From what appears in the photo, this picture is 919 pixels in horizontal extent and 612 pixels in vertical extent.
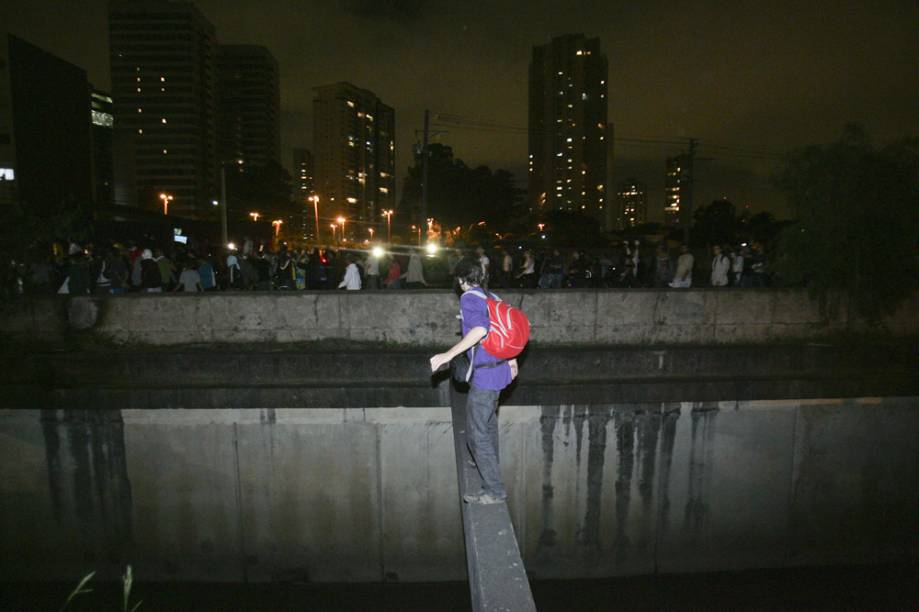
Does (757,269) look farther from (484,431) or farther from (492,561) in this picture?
(492,561)

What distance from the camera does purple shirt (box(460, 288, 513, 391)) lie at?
469 cm

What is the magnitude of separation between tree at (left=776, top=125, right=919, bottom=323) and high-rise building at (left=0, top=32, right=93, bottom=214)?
35.3 metres

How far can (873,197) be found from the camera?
36.0ft

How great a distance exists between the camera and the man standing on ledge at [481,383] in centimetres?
466

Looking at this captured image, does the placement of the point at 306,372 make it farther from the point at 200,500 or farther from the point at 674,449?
the point at 674,449

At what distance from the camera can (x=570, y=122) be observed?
163 metres

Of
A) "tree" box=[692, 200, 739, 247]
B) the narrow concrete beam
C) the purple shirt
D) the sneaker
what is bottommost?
the sneaker

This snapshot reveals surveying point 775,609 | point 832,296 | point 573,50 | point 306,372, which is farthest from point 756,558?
point 573,50

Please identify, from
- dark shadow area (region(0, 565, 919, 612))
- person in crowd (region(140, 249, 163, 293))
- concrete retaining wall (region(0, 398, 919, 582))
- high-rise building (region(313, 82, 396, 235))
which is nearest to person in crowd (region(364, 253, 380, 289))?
person in crowd (region(140, 249, 163, 293))

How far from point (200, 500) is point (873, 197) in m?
14.0

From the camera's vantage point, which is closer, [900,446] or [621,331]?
[900,446]

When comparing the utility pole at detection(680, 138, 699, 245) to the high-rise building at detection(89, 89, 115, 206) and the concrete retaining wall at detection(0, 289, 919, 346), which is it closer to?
the concrete retaining wall at detection(0, 289, 919, 346)

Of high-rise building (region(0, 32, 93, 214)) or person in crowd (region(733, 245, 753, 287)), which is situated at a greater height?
high-rise building (region(0, 32, 93, 214))

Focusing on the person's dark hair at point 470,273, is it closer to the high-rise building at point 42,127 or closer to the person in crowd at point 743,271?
the person in crowd at point 743,271
